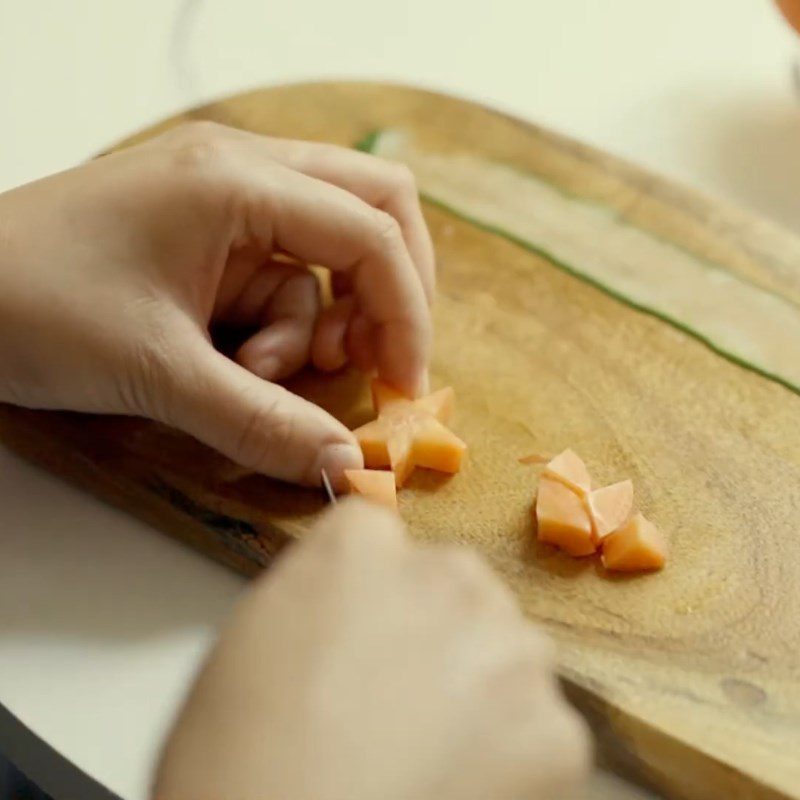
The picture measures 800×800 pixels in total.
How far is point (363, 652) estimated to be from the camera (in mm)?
685

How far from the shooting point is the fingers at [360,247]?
994 mm

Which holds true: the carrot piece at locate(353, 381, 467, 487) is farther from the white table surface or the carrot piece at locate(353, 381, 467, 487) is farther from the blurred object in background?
the blurred object in background

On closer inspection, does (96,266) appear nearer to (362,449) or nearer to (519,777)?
(362,449)

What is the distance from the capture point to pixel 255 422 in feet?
3.05

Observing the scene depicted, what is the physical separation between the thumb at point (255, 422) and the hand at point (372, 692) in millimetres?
201

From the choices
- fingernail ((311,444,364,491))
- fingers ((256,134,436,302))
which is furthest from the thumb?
fingers ((256,134,436,302))

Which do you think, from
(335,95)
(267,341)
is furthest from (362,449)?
(335,95)

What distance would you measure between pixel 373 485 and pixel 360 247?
0.21 metres

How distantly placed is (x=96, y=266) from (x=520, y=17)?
908 millimetres

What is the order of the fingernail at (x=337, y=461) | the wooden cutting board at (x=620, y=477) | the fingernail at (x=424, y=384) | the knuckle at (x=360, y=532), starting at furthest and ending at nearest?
the fingernail at (x=424, y=384) → the fingernail at (x=337, y=461) → the wooden cutting board at (x=620, y=477) → the knuckle at (x=360, y=532)

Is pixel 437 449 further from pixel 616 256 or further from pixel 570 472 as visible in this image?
pixel 616 256

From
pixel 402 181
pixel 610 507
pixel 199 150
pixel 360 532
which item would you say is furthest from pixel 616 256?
pixel 360 532

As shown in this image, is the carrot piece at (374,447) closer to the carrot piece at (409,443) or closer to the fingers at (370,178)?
the carrot piece at (409,443)

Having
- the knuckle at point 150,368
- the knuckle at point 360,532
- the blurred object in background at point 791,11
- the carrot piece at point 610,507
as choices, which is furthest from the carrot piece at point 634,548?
the blurred object in background at point 791,11
